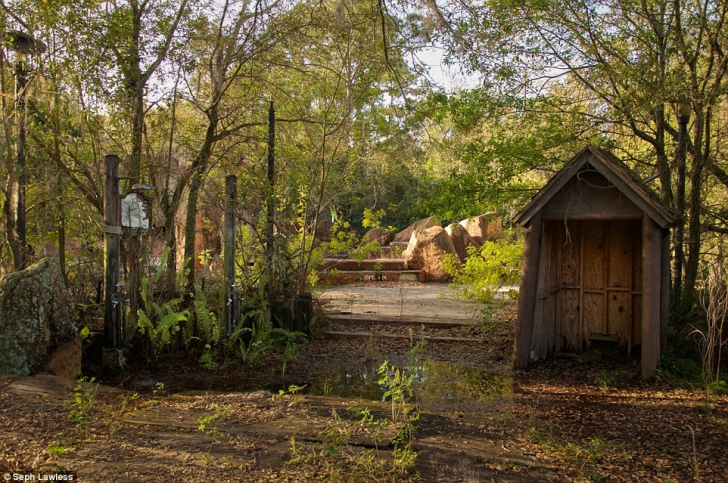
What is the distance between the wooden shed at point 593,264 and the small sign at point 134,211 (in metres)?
5.38

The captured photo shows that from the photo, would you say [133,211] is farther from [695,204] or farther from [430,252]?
[430,252]

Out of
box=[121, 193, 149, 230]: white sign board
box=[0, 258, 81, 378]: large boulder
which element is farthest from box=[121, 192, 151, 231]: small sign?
box=[0, 258, 81, 378]: large boulder

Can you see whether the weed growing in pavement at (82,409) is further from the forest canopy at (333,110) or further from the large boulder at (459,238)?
the large boulder at (459,238)

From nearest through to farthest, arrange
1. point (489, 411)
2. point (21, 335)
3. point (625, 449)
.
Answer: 1. point (625, 449)
2. point (489, 411)
3. point (21, 335)

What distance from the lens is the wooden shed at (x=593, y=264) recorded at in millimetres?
7703

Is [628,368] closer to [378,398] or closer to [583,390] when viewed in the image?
[583,390]

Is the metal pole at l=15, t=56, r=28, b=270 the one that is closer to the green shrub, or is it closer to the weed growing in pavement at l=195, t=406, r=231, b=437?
the weed growing in pavement at l=195, t=406, r=231, b=437

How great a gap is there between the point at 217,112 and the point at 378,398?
652 cm

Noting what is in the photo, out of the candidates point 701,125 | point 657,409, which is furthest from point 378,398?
point 701,125

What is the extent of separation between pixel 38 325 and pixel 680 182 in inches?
348

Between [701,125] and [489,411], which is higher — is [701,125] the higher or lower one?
the higher one

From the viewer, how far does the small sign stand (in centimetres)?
846

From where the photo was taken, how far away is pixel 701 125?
8.74m

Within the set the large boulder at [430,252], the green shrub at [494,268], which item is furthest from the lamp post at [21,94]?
the large boulder at [430,252]
